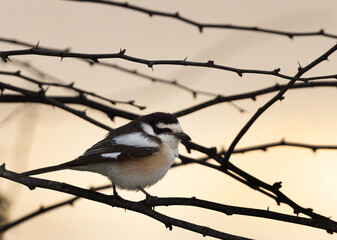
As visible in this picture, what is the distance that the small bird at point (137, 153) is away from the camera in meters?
4.48

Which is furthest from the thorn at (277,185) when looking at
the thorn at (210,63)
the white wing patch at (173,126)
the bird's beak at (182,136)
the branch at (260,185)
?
the white wing patch at (173,126)

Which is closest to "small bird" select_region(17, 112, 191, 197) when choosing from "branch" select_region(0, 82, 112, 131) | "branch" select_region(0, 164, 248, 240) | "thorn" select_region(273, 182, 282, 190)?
"branch" select_region(0, 82, 112, 131)

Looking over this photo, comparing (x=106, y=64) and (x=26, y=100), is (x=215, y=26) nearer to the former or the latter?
(x=106, y=64)

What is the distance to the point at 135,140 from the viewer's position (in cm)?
491

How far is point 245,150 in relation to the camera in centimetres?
447

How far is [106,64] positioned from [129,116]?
1.81ft

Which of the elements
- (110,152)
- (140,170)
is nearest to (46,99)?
(110,152)

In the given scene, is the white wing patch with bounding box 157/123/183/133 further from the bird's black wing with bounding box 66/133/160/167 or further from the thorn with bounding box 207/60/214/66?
the thorn with bounding box 207/60/214/66

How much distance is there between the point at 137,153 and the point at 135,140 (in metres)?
0.20

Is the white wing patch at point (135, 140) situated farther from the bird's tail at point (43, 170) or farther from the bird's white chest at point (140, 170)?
the bird's tail at point (43, 170)

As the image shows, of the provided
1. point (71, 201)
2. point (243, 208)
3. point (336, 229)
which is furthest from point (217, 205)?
point (71, 201)

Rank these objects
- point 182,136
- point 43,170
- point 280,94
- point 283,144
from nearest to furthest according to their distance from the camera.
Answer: point 280,94, point 43,170, point 283,144, point 182,136

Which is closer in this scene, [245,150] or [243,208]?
[243,208]

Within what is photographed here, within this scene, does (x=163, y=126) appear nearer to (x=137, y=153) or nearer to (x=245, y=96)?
(x=137, y=153)
